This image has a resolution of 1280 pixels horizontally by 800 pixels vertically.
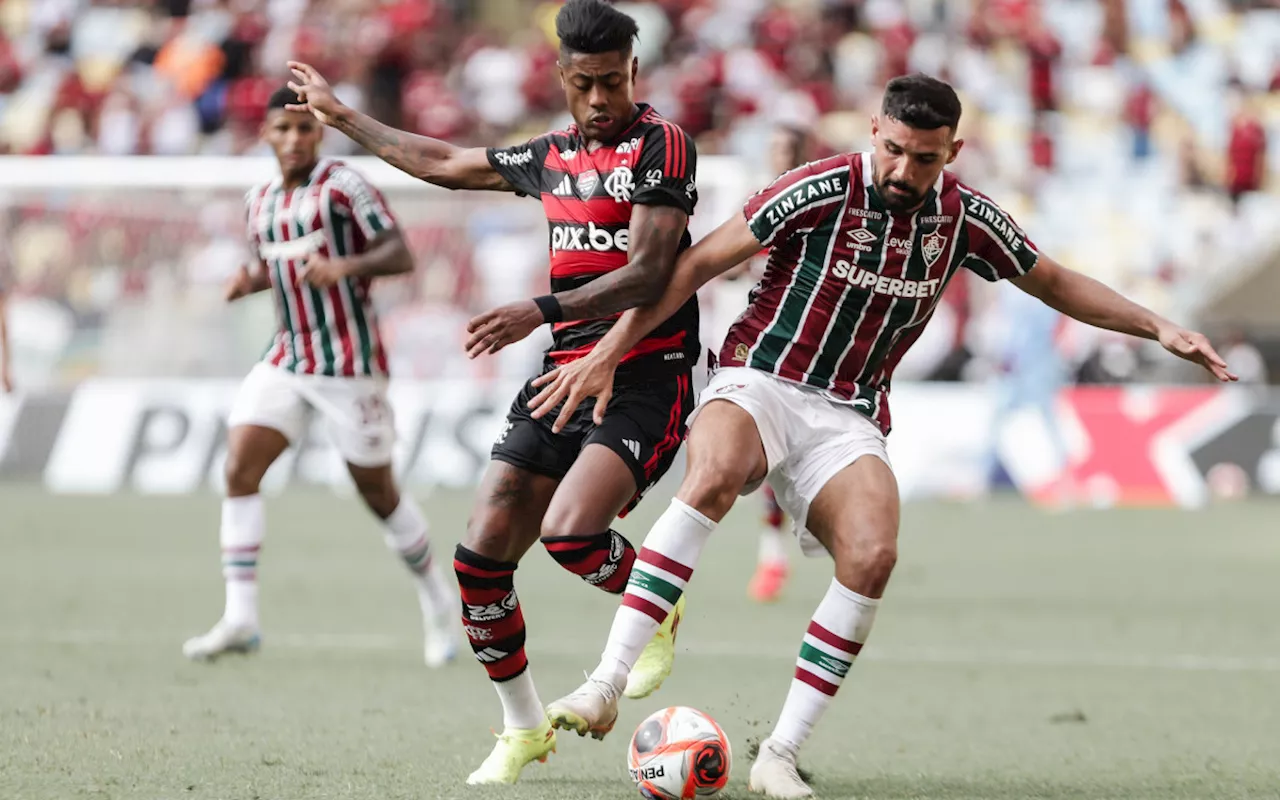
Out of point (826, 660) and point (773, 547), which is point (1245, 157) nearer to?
point (773, 547)

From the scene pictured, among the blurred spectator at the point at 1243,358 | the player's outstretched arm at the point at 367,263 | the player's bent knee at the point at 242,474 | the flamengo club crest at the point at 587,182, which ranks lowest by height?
the blurred spectator at the point at 1243,358

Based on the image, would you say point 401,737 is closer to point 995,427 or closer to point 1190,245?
point 995,427

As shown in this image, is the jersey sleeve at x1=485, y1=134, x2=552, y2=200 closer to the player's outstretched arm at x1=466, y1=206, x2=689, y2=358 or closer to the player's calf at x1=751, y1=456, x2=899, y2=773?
the player's outstretched arm at x1=466, y1=206, x2=689, y2=358

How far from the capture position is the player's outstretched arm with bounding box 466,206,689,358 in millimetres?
5285

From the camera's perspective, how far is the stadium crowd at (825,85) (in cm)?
2111

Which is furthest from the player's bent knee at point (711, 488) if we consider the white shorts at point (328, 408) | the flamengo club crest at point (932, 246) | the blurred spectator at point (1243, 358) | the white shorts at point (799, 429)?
the blurred spectator at point (1243, 358)

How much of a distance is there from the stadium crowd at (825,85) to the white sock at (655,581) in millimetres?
15300

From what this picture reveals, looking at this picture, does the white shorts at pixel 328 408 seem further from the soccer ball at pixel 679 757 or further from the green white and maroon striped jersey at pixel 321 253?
the soccer ball at pixel 679 757

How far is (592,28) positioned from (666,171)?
0.51 m

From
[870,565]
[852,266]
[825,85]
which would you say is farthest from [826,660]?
[825,85]

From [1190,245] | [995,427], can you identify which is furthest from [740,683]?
[1190,245]

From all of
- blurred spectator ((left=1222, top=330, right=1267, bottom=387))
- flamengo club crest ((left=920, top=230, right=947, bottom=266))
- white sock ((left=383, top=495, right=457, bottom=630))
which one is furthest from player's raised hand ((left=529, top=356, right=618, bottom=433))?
blurred spectator ((left=1222, top=330, right=1267, bottom=387))

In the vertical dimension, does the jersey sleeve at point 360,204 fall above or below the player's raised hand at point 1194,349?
below

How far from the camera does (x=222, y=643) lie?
8336 millimetres
